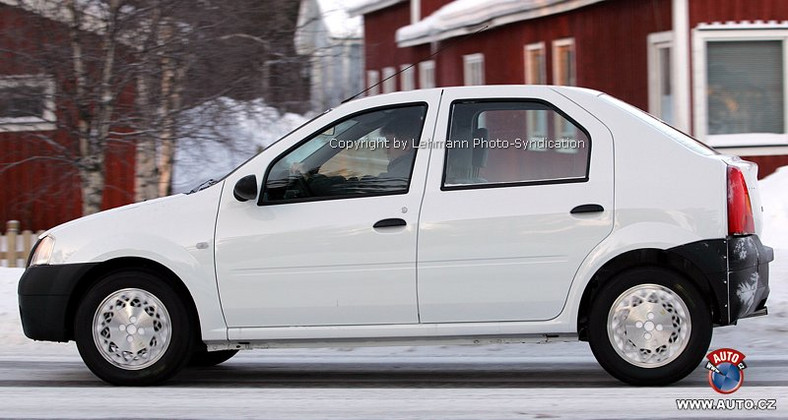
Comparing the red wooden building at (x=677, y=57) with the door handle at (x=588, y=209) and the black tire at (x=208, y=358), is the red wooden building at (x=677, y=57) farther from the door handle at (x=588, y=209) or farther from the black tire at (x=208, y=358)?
the door handle at (x=588, y=209)

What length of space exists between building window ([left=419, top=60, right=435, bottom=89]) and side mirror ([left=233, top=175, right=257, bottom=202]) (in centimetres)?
1827

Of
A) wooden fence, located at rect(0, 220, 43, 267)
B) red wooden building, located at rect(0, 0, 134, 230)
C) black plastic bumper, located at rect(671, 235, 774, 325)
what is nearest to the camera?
black plastic bumper, located at rect(671, 235, 774, 325)

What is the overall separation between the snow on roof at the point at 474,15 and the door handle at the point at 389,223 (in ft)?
35.9

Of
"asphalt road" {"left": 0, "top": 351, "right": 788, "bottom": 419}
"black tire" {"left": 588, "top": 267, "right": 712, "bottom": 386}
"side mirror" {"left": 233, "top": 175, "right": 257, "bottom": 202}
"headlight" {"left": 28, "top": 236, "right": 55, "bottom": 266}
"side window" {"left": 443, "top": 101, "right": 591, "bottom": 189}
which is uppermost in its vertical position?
"side window" {"left": 443, "top": 101, "right": 591, "bottom": 189}

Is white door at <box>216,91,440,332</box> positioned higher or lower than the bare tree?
lower

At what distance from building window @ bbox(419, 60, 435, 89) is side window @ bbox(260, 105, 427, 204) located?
59.3 ft

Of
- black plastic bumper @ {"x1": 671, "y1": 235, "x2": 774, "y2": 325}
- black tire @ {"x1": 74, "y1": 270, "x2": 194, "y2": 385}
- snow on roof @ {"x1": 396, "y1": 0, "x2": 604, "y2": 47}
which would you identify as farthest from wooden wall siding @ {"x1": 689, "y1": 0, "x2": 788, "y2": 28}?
black tire @ {"x1": 74, "y1": 270, "x2": 194, "y2": 385}

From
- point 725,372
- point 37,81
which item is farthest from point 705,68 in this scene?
point 725,372

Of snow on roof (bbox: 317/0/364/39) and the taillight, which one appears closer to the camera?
the taillight

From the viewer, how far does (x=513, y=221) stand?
22.8 ft

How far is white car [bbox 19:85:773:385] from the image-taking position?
22.6 feet

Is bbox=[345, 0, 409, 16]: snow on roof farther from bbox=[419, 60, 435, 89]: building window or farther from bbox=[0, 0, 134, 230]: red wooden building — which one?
bbox=[0, 0, 134, 230]: red wooden building

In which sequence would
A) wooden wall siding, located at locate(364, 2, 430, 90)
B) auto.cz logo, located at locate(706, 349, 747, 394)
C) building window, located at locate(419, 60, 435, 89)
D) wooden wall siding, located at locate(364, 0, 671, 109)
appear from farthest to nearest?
wooden wall siding, located at locate(364, 2, 430, 90), building window, located at locate(419, 60, 435, 89), wooden wall siding, located at locate(364, 0, 671, 109), auto.cz logo, located at locate(706, 349, 747, 394)

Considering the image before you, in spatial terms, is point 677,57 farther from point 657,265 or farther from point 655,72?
point 657,265
